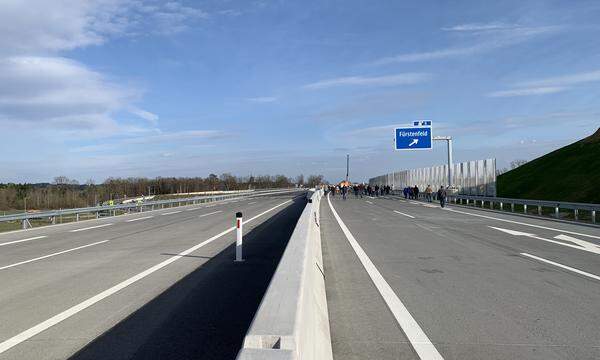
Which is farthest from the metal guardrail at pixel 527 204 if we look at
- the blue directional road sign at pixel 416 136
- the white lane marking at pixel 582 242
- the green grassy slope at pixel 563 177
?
the white lane marking at pixel 582 242

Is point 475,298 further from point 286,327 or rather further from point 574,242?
point 574,242

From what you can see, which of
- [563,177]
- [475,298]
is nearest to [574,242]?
[475,298]

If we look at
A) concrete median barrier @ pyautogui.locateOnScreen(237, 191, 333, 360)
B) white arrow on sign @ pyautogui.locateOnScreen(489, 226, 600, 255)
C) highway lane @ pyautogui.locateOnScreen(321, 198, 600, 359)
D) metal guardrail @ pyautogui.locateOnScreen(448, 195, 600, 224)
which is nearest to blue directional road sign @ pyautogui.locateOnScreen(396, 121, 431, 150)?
metal guardrail @ pyautogui.locateOnScreen(448, 195, 600, 224)

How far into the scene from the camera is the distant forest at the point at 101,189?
3354 inches

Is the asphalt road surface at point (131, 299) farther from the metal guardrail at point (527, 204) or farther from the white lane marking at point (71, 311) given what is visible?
the metal guardrail at point (527, 204)

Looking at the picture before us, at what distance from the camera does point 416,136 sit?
1918 inches

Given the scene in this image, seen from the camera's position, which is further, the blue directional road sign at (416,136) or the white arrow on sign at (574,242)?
the blue directional road sign at (416,136)

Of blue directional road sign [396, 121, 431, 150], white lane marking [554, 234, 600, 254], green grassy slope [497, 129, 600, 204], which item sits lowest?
white lane marking [554, 234, 600, 254]

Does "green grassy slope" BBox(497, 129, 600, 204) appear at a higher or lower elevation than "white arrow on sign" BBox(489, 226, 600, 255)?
higher

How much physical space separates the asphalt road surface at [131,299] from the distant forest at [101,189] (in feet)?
191

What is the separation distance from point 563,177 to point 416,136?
15.2 metres

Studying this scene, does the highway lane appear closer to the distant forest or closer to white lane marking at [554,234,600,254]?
white lane marking at [554,234,600,254]

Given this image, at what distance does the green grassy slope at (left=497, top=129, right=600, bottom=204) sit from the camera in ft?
140

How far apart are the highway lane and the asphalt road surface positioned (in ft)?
5.02
